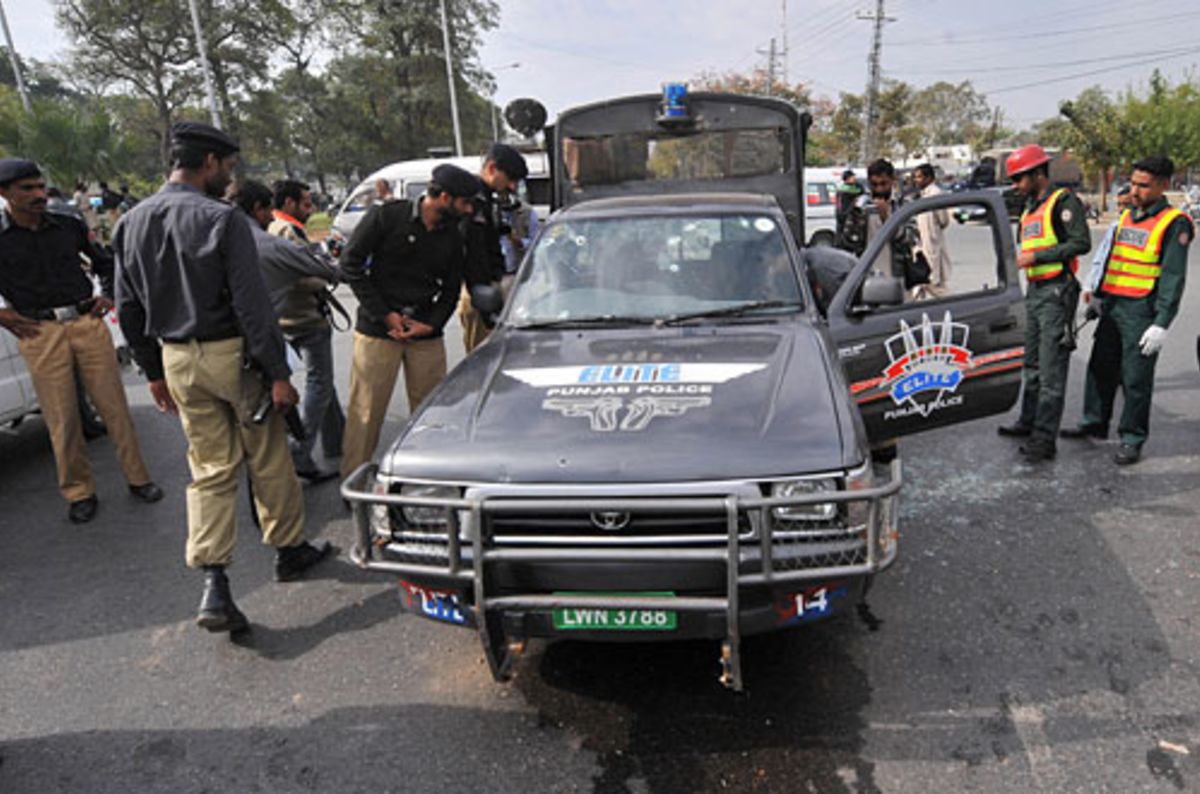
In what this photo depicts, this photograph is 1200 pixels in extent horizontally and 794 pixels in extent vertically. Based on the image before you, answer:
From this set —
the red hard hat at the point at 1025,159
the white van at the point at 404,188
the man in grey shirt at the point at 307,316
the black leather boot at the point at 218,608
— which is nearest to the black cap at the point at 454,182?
the man in grey shirt at the point at 307,316

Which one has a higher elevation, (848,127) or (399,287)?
(848,127)

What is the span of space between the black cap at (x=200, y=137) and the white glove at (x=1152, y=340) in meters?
5.00

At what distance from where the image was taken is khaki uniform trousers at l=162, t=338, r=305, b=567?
3.39 meters

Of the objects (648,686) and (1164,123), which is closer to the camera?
(648,686)

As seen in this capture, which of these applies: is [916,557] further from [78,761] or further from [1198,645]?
[78,761]

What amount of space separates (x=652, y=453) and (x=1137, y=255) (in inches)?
156

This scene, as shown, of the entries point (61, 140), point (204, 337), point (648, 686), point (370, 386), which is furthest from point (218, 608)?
point (61, 140)

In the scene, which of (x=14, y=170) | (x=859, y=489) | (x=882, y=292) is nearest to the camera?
(x=859, y=489)

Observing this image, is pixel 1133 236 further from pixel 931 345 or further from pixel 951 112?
pixel 951 112

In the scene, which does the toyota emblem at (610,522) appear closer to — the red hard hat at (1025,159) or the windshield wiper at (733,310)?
the windshield wiper at (733,310)

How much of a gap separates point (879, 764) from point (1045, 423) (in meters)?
3.29

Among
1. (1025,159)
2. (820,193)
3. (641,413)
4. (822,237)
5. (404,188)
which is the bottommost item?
(822,237)

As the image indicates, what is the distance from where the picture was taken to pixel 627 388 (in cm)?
289

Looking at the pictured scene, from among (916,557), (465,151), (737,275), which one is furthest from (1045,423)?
(465,151)
